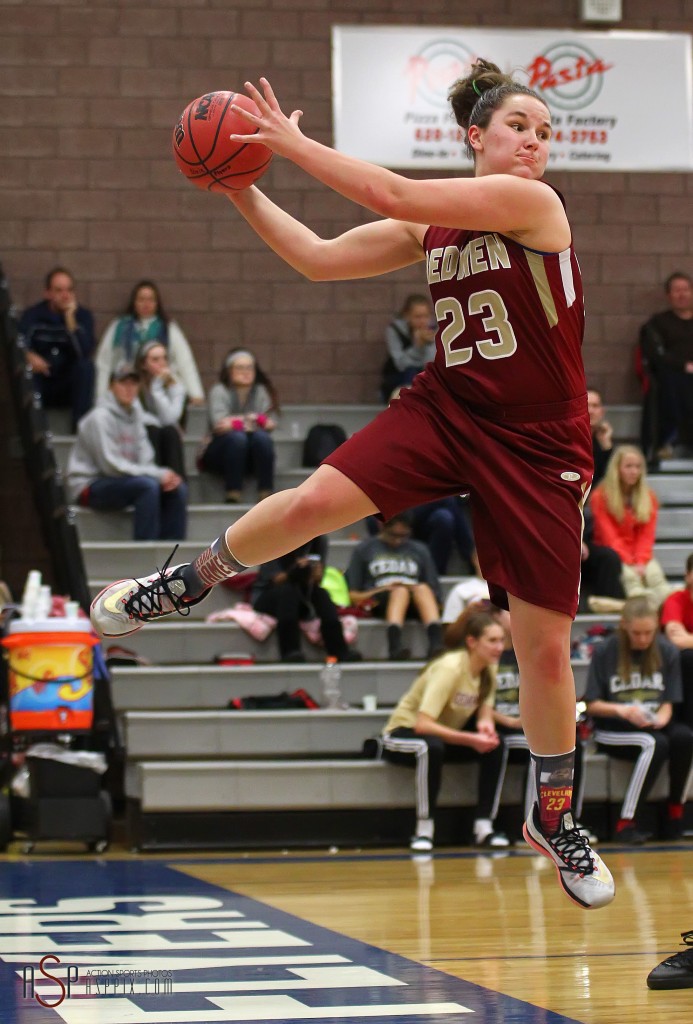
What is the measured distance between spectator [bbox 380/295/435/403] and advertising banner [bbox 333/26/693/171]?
52.9 inches

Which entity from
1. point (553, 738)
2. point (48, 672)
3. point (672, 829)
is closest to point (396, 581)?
point (672, 829)

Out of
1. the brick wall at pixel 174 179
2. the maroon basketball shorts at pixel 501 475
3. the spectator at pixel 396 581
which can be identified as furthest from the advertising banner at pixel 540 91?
the maroon basketball shorts at pixel 501 475

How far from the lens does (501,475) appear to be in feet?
10.9

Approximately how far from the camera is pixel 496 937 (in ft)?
14.0

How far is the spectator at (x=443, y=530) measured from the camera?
28.0 ft

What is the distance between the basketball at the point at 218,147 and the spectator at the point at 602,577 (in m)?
4.96

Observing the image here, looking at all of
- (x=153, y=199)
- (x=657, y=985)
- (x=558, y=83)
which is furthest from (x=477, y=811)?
(x=558, y=83)

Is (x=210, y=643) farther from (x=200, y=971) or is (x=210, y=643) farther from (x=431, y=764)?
(x=200, y=971)

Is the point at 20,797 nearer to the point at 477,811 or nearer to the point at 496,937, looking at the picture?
the point at 477,811

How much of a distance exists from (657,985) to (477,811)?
3.57m

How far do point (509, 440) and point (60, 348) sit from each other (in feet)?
22.0

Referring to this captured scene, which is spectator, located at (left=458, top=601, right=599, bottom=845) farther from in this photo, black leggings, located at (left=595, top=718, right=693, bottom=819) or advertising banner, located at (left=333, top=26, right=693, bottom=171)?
advertising banner, located at (left=333, top=26, right=693, bottom=171)

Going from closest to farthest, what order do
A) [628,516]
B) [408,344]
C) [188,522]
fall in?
[628,516], [188,522], [408,344]

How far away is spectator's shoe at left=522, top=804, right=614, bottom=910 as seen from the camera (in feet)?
11.1
